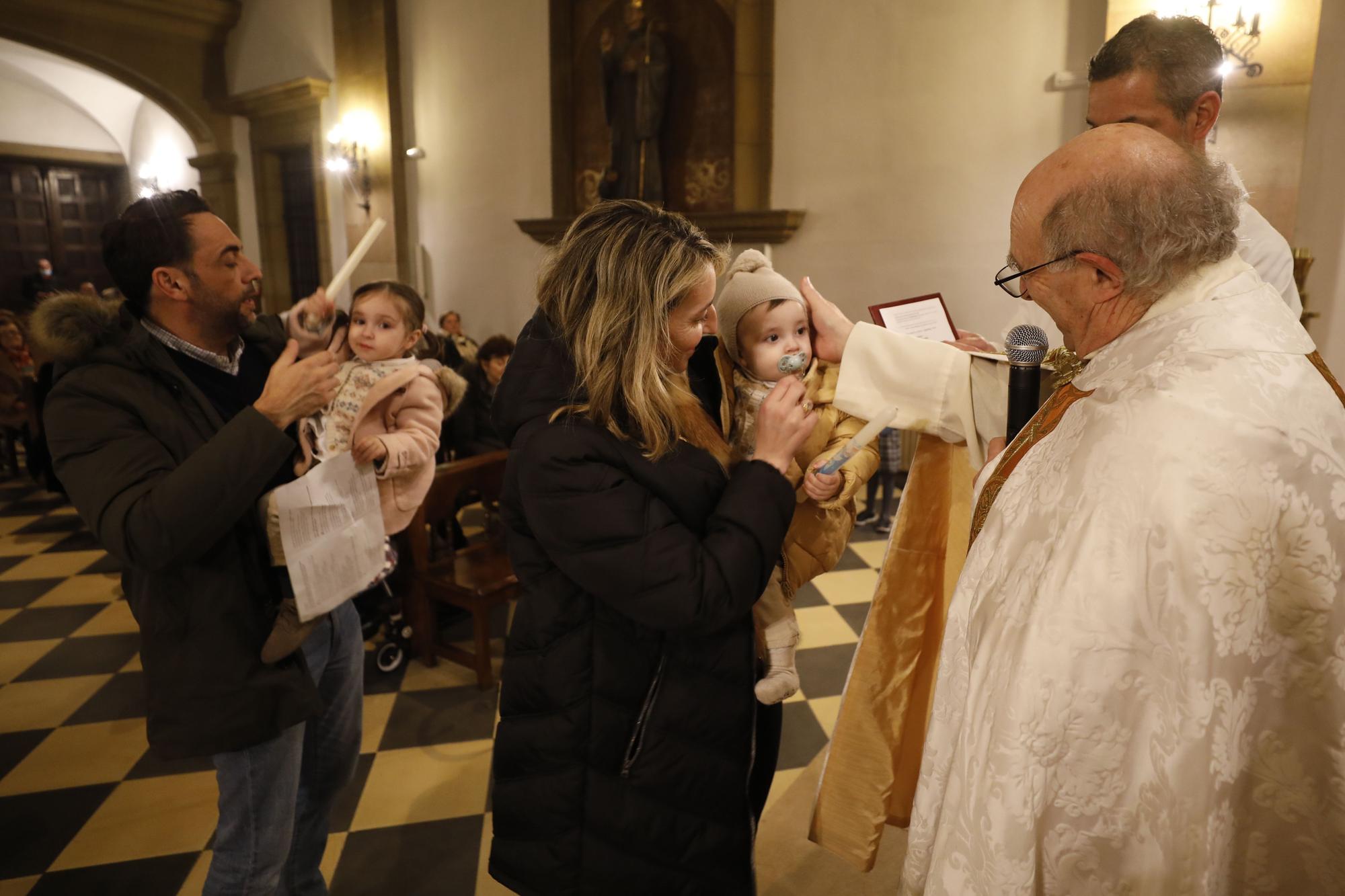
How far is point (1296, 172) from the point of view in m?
3.87

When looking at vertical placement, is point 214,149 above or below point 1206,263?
above

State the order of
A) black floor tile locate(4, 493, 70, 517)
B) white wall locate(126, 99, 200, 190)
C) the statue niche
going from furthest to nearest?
1. white wall locate(126, 99, 200, 190)
2. the statue niche
3. black floor tile locate(4, 493, 70, 517)

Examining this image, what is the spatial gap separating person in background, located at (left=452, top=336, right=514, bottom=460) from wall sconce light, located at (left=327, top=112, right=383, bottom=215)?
400 centimetres

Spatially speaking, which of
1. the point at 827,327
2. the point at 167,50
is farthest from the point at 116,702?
the point at 167,50

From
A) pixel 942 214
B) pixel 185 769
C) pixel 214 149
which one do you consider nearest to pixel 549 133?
pixel 942 214

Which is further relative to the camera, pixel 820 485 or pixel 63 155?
pixel 63 155

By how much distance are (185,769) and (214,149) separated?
922 cm

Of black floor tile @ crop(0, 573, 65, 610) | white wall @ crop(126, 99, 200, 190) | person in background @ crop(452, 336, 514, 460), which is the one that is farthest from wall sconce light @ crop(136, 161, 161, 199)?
person in background @ crop(452, 336, 514, 460)

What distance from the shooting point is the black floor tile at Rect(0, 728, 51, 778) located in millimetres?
2771

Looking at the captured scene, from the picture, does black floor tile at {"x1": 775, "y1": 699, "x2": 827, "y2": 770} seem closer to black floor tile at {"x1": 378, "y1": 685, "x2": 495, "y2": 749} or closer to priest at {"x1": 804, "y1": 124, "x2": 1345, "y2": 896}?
black floor tile at {"x1": 378, "y1": 685, "x2": 495, "y2": 749}

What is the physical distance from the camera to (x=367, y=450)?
1741 mm

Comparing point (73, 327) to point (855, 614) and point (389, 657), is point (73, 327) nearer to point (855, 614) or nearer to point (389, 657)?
point (389, 657)

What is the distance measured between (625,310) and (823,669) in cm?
257

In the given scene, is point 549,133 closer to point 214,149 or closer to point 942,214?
point 942,214
